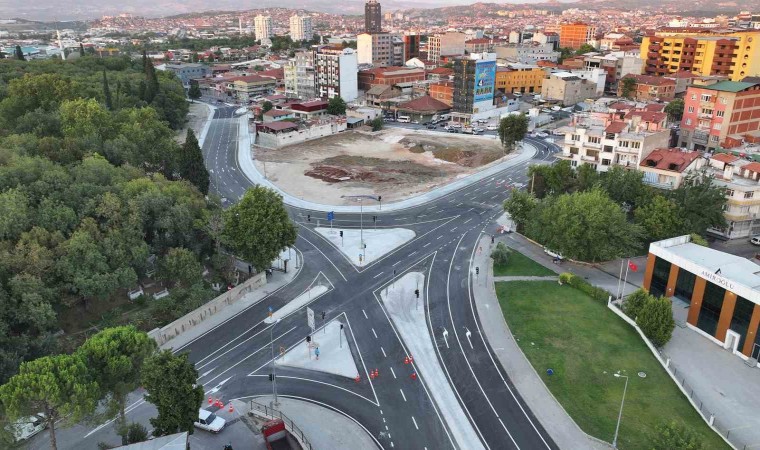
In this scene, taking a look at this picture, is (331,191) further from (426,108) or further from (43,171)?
(426,108)

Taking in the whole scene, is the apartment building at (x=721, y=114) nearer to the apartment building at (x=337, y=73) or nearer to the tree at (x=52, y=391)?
the apartment building at (x=337, y=73)

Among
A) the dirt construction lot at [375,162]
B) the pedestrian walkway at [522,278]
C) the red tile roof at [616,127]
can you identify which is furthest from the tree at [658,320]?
the dirt construction lot at [375,162]

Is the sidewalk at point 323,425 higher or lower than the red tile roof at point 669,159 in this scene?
lower

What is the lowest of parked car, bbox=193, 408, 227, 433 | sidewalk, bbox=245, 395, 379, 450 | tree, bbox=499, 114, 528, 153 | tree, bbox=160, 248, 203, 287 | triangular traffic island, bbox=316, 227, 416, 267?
sidewalk, bbox=245, 395, 379, 450

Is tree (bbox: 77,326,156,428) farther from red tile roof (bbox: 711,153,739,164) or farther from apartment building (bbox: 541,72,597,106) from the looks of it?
apartment building (bbox: 541,72,597,106)

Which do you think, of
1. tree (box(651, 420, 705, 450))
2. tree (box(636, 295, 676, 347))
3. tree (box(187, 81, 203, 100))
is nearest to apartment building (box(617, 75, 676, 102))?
tree (box(636, 295, 676, 347))
